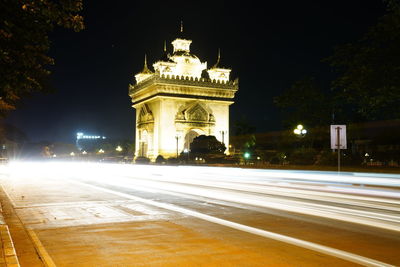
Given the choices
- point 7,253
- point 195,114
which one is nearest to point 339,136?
point 7,253

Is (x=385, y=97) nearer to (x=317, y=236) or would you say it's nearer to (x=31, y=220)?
(x=317, y=236)

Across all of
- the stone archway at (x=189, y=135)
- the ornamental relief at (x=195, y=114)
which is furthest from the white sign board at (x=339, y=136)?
the stone archway at (x=189, y=135)

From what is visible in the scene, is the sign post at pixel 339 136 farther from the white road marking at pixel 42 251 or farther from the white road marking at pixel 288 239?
the white road marking at pixel 42 251

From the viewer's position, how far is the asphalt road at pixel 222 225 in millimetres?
7035

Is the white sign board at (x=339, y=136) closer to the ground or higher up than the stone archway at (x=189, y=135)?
closer to the ground

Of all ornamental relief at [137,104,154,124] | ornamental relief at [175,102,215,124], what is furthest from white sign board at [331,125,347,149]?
ornamental relief at [137,104,154,124]

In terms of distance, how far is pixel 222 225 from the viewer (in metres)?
9.89

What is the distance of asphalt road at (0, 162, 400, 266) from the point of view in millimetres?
7035

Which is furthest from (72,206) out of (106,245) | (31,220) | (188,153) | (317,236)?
(188,153)

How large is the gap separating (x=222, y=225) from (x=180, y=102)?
49.7m

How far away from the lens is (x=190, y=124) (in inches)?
2347

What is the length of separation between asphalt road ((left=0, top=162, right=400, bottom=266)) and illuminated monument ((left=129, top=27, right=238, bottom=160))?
4097 cm

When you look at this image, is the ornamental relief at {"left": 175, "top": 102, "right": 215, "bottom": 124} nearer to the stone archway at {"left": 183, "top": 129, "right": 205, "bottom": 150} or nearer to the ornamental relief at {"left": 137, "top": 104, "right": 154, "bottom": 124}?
the stone archway at {"left": 183, "top": 129, "right": 205, "bottom": 150}

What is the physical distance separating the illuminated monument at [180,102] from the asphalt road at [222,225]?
41.0 metres
